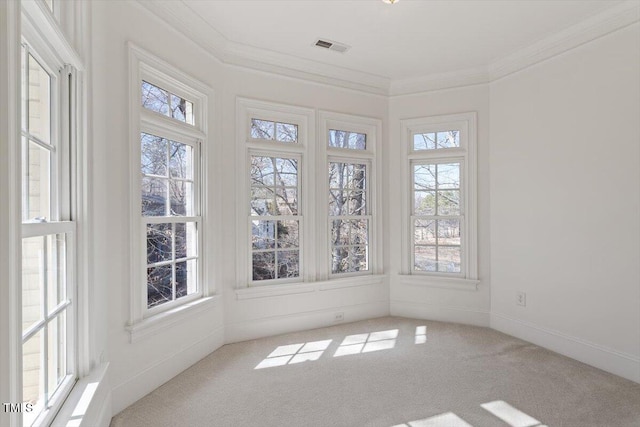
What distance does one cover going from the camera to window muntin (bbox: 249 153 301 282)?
12.3 feet

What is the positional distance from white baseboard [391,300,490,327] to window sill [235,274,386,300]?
422mm

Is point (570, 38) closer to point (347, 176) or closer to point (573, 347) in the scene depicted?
point (347, 176)

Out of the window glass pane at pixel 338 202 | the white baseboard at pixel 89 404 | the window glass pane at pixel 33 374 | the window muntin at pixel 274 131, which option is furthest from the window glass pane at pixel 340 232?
the window glass pane at pixel 33 374

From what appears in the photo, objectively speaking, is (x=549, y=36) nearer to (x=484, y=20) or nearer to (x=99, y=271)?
(x=484, y=20)

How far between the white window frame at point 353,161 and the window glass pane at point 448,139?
0.70 m

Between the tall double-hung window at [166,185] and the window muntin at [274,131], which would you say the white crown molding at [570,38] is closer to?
the window muntin at [274,131]

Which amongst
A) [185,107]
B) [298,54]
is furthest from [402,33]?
[185,107]

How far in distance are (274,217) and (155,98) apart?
5.23 feet

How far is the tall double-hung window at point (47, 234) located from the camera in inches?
55.8

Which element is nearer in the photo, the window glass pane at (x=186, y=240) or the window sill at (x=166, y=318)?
the window sill at (x=166, y=318)

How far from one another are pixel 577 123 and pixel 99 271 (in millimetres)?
3837

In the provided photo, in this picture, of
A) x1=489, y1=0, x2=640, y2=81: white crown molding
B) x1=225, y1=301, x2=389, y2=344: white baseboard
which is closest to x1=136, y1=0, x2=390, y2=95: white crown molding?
x1=489, y1=0, x2=640, y2=81: white crown molding

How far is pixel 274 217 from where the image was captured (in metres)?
3.82

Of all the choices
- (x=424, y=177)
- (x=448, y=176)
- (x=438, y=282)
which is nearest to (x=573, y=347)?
(x=438, y=282)
